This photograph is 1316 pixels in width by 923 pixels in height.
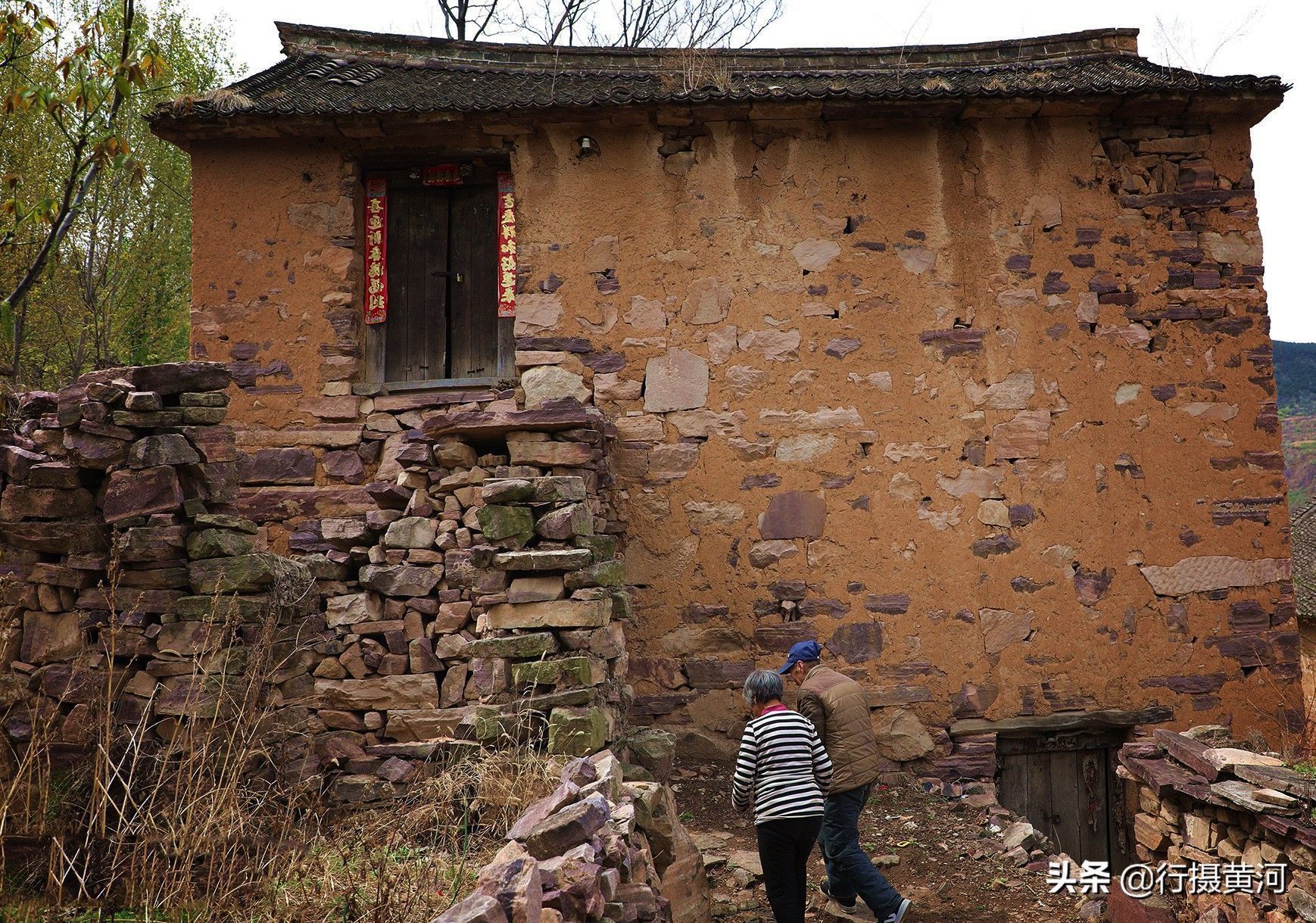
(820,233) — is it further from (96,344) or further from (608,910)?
(96,344)

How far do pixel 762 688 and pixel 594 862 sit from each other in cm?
160

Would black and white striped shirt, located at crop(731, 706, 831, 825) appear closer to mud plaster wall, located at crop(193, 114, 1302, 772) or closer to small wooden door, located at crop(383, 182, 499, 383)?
mud plaster wall, located at crop(193, 114, 1302, 772)

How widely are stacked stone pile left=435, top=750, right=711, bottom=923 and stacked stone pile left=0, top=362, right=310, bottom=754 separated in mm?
1773

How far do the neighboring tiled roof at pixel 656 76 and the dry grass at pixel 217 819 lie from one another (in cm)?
436

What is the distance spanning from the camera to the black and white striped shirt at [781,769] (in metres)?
4.61

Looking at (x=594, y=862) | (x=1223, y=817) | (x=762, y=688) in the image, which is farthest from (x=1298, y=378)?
(x=594, y=862)

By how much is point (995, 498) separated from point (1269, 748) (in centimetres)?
261

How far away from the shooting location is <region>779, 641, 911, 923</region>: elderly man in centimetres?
503

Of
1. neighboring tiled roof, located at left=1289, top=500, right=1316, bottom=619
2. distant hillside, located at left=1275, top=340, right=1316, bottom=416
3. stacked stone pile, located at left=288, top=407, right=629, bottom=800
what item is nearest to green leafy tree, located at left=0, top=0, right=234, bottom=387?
stacked stone pile, located at left=288, top=407, right=629, bottom=800

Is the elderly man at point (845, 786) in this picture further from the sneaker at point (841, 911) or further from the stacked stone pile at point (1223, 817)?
the stacked stone pile at point (1223, 817)

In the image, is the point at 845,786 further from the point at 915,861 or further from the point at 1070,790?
the point at 1070,790

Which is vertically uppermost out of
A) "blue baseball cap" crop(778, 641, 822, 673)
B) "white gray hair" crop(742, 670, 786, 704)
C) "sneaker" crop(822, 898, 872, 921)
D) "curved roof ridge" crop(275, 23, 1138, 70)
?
"curved roof ridge" crop(275, 23, 1138, 70)

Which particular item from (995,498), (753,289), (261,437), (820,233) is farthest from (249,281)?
(995,498)

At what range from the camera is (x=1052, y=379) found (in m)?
7.53
